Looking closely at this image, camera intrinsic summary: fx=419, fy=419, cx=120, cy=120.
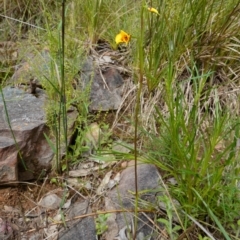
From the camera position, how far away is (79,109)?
6.51 ft

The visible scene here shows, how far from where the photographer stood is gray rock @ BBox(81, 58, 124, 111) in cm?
211

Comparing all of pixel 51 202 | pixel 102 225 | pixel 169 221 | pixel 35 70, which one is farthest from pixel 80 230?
pixel 35 70

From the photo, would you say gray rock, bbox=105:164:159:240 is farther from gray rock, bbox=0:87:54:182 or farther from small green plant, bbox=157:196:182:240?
gray rock, bbox=0:87:54:182

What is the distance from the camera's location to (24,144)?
1.76m

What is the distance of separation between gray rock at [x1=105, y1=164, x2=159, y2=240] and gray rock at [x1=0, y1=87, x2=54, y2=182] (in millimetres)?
340

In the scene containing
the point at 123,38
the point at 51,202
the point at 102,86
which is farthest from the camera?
the point at 102,86

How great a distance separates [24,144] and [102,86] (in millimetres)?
620

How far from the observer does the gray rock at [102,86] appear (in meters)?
2.11

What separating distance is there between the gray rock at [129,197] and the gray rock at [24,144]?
1.12 feet

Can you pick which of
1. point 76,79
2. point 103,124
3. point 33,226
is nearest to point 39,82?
point 76,79

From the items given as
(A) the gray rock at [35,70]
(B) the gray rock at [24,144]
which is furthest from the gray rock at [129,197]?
(A) the gray rock at [35,70]

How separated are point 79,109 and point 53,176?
366mm

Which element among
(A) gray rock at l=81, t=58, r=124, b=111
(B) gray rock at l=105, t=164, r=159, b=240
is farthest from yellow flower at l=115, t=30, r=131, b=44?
(A) gray rock at l=81, t=58, r=124, b=111

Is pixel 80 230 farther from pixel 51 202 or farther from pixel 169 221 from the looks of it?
pixel 169 221
